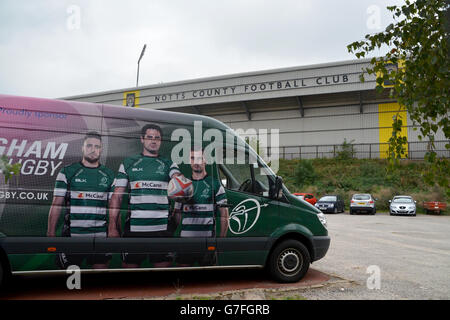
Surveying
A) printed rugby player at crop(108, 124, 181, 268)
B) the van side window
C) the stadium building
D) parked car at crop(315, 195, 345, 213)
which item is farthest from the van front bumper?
the stadium building

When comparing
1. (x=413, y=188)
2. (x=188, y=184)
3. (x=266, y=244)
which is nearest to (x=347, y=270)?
(x=266, y=244)

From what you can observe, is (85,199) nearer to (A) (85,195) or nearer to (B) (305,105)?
(A) (85,195)

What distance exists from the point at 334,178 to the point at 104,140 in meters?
29.4

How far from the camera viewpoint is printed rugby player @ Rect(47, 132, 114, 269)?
5062mm

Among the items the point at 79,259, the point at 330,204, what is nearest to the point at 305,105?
the point at 330,204

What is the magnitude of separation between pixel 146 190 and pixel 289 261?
2.61m

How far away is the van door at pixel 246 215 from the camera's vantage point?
578cm

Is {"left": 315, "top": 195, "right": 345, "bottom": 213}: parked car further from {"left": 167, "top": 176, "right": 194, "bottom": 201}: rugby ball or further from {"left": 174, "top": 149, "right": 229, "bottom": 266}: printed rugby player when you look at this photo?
{"left": 167, "top": 176, "right": 194, "bottom": 201}: rugby ball

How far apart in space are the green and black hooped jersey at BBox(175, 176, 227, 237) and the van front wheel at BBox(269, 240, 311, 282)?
1176 millimetres

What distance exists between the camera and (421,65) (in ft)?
13.1

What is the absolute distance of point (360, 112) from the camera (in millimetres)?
35250

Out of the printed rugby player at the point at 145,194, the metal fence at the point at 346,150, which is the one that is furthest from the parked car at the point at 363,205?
the printed rugby player at the point at 145,194

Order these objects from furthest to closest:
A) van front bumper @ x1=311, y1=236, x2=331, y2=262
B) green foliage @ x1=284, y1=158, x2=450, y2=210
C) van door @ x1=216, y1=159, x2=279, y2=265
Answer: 1. green foliage @ x1=284, y1=158, x2=450, y2=210
2. van front bumper @ x1=311, y1=236, x2=331, y2=262
3. van door @ x1=216, y1=159, x2=279, y2=265
